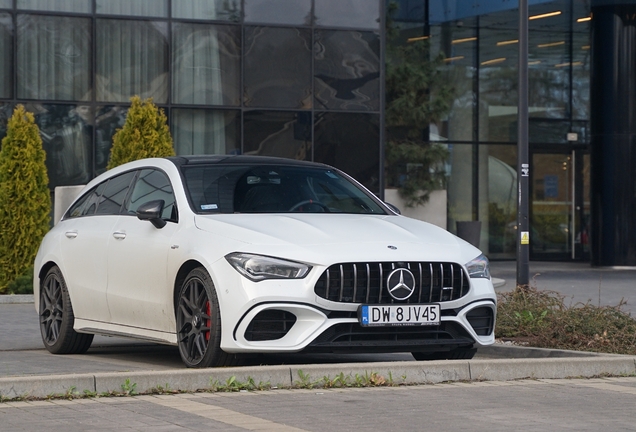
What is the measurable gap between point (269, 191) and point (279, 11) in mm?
14715

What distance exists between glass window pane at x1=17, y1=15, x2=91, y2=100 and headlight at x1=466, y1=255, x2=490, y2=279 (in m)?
15.0

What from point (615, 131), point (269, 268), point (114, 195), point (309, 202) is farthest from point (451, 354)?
point (615, 131)

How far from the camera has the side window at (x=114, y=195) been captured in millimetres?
10047

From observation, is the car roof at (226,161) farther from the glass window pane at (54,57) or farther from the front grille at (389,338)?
the glass window pane at (54,57)

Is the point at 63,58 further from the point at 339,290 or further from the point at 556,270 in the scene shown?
the point at 339,290

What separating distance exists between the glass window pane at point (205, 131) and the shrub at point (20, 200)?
499 cm

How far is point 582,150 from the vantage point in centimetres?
3055

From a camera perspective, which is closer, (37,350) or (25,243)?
(37,350)

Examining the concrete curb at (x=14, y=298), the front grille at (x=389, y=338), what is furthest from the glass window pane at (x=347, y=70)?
the front grille at (x=389, y=338)

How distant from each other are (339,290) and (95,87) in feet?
50.7

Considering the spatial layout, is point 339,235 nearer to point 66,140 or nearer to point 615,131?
point 66,140

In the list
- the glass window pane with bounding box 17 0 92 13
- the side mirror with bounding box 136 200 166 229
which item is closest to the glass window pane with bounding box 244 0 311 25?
the glass window pane with bounding box 17 0 92 13

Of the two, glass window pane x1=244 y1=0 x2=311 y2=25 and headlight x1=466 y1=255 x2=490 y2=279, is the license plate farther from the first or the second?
glass window pane x1=244 y1=0 x2=311 y2=25

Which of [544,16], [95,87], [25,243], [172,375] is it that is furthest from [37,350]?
[544,16]
